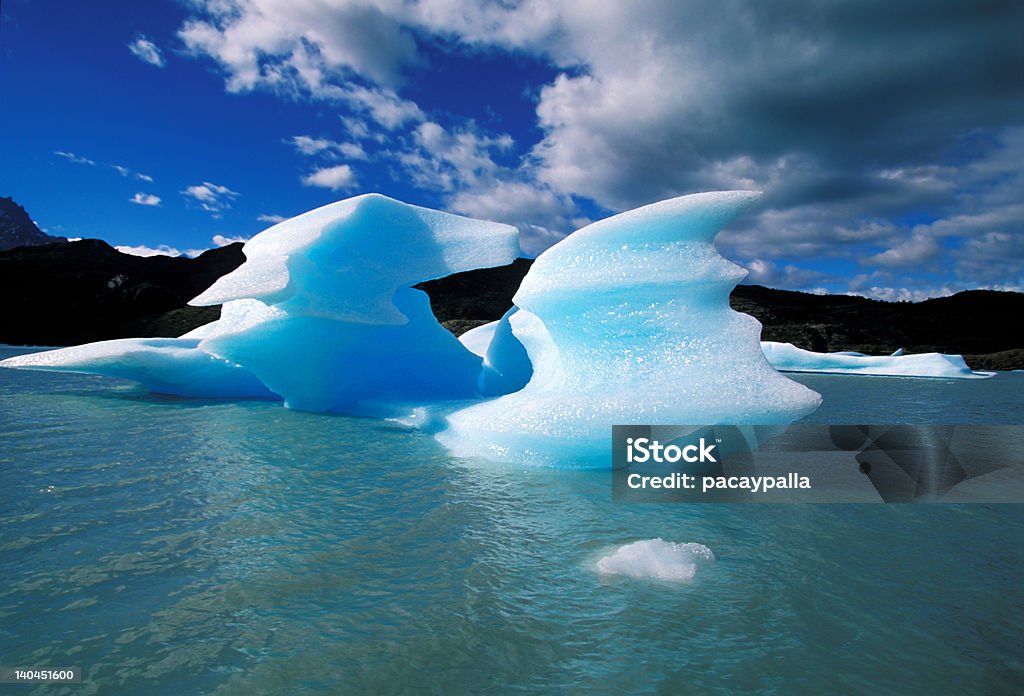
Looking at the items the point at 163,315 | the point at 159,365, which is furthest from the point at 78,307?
the point at 159,365

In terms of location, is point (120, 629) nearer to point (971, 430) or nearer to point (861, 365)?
point (971, 430)

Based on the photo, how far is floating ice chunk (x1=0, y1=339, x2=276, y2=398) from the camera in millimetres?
7301

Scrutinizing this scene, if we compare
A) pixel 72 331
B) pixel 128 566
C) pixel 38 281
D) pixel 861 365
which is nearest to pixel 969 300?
pixel 861 365

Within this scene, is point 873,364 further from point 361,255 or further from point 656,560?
point 656,560

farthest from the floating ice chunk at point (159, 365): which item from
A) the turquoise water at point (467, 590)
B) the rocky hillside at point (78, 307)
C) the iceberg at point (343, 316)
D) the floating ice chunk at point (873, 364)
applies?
the rocky hillside at point (78, 307)

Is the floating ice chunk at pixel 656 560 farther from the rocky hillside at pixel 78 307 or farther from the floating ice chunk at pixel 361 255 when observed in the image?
the rocky hillside at pixel 78 307

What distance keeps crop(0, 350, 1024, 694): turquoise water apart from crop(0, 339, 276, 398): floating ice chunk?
4.15 metres

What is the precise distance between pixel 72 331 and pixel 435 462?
5058cm

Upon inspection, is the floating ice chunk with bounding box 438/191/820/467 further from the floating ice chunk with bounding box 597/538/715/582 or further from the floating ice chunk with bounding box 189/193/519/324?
the floating ice chunk with bounding box 189/193/519/324

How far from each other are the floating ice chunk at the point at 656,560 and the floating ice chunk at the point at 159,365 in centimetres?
753

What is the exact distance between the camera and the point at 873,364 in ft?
69.4

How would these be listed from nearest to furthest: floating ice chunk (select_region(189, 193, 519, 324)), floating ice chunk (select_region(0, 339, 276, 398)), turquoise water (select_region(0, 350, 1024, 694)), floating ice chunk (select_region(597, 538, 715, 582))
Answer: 1. turquoise water (select_region(0, 350, 1024, 694))
2. floating ice chunk (select_region(597, 538, 715, 582))
3. floating ice chunk (select_region(189, 193, 519, 324))
4. floating ice chunk (select_region(0, 339, 276, 398))

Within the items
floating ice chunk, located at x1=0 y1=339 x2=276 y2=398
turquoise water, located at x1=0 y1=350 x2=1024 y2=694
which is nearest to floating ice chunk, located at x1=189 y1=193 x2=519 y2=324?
floating ice chunk, located at x1=0 y1=339 x2=276 y2=398

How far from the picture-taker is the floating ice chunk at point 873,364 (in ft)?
65.9
